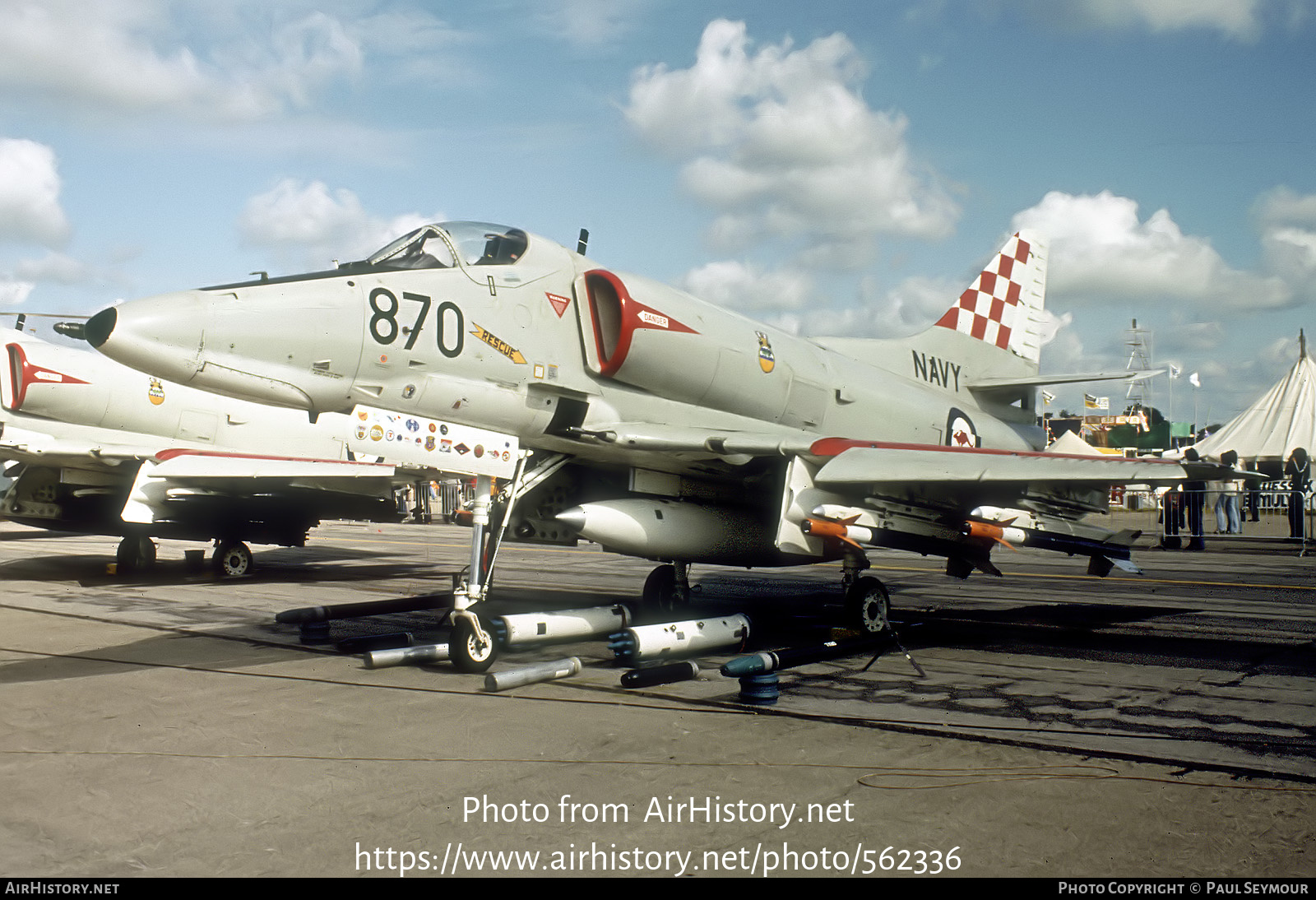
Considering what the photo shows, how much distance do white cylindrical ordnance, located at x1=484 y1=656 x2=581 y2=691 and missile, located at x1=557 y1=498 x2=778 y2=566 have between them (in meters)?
1.41

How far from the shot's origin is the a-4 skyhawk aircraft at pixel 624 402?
21.7ft

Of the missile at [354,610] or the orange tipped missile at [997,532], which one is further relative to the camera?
the orange tipped missile at [997,532]

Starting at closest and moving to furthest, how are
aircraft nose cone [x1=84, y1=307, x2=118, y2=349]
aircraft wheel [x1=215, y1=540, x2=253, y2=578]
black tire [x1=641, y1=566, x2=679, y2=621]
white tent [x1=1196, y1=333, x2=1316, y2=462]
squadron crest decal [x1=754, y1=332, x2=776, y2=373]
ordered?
1. aircraft nose cone [x1=84, y1=307, x2=118, y2=349]
2. squadron crest decal [x1=754, y1=332, x2=776, y2=373]
3. black tire [x1=641, y1=566, x2=679, y2=621]
4. aircraft wheel [x1=215, y1=540, x2=253, y2=578]
5. white tent [x1=1196, y1=333, x2=1316, y2=462]

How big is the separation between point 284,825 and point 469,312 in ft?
14.3

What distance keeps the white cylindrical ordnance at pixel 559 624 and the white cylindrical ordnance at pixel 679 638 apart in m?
0.73

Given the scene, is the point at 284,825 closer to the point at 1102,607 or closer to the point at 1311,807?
the point at 1311,807

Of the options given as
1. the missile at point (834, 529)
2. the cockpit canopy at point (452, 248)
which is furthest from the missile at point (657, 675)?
the cockpit canopy at point (452, 248)

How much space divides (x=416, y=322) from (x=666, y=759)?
3.90 metres

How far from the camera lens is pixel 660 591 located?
1046 centimetres

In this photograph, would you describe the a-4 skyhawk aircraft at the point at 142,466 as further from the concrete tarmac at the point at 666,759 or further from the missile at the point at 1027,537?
the missile at the point at 1027,537

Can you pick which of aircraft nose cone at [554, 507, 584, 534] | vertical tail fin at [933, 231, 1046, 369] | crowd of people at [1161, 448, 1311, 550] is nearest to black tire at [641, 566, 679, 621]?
aircraft nose cone at [554, 507, 584, 534]

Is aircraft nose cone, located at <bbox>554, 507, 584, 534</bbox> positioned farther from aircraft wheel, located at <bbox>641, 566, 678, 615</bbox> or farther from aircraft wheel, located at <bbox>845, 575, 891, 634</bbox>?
aircraft wheel, located at <bbox>845, 575, 891, 634</bbox>

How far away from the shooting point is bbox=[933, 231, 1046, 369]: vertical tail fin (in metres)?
12.8
